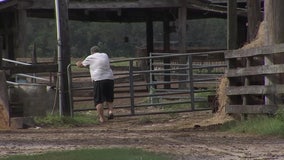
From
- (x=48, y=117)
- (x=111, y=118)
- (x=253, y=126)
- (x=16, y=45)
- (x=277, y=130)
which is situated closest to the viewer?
(x=277, y=130)

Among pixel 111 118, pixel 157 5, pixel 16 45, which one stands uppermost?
pixel 157 5

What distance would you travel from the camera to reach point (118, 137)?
31.3ft

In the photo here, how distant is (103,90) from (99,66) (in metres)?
0.55

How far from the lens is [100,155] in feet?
23.0

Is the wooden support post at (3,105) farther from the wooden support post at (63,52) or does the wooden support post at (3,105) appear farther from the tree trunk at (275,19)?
the tree trunk at (275,19)

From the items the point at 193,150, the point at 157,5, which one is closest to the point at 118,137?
the point at 193,150

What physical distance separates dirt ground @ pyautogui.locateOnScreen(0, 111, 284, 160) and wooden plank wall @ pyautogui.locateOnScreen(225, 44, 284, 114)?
2.56 feet

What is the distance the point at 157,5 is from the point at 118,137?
1383cm

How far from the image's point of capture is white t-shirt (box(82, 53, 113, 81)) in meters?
13.3

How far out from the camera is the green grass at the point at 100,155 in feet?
22.3

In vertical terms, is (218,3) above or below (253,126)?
above

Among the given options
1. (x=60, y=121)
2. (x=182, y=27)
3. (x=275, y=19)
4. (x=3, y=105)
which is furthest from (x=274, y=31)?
(x=182, y=27)

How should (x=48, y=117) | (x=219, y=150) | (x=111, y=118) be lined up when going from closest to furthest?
(x=219, y=150), (x=48, y=117), (x=111, y=118)

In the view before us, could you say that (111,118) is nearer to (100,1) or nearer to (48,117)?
(48,117)
